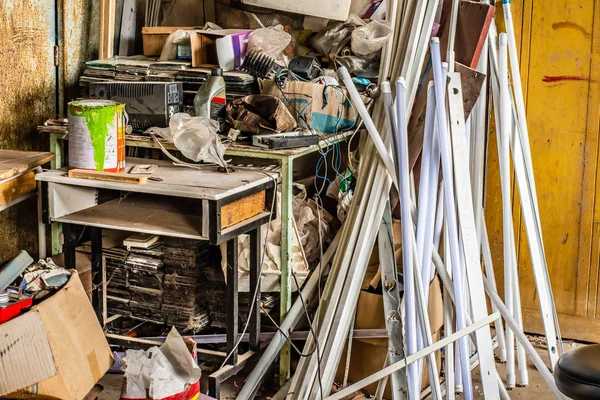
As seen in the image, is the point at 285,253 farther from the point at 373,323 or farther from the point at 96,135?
the point at 96,135

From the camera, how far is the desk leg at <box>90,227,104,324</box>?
3.06m

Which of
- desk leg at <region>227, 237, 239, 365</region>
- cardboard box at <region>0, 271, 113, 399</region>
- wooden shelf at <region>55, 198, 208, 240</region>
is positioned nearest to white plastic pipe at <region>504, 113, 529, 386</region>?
desk leg at <region>227, 237, 239, 365</region>

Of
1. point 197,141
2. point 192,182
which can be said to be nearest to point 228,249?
point 192,182

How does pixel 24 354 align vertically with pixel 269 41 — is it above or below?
below

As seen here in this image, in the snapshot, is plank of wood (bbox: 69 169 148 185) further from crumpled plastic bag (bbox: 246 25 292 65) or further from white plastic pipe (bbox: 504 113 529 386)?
white plastic pipe (bbox: 504 113 529 386)

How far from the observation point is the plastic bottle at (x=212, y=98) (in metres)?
2.97

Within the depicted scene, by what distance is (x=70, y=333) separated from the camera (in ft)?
7.97

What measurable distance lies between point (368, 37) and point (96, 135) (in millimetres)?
1217

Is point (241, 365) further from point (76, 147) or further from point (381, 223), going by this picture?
point (76, 147)

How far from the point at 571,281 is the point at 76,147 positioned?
7.33 ft

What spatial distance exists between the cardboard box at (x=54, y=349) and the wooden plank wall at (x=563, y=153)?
1.94m

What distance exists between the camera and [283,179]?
277 centimetres

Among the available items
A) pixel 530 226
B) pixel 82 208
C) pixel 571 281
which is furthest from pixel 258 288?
pixel 571 281

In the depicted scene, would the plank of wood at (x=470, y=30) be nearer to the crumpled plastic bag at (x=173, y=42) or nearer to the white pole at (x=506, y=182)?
the white pole at (x=506, y=182)
